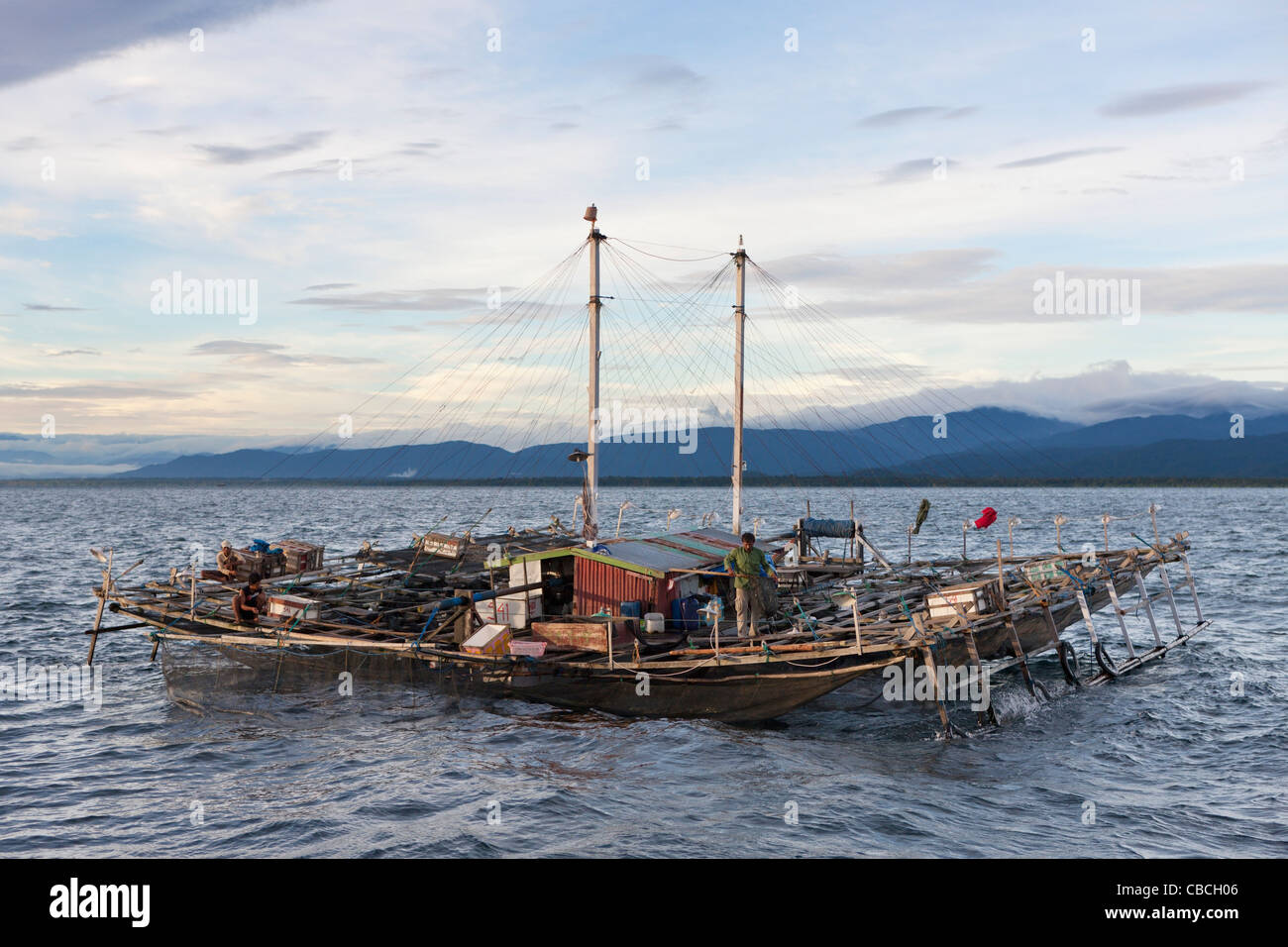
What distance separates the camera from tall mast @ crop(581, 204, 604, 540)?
3359 cm

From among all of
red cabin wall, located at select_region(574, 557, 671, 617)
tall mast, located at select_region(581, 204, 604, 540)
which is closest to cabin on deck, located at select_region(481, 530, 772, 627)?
red cabin wall, located at select_region(574, 557, 671, 617)

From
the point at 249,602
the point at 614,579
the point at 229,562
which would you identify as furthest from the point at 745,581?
the point at 229,562

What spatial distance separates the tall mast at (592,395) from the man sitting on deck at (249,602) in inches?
431

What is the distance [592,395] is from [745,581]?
11985mm

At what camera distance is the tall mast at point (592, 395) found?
3359 cm

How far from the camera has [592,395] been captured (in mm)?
34531

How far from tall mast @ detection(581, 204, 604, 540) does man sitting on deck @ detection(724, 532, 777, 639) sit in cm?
882

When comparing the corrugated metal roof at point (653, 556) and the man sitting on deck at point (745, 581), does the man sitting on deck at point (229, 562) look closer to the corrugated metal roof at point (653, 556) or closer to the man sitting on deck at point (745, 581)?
the corrugated metal roof at point (653, 556)

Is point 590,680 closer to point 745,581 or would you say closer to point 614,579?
point 614,579

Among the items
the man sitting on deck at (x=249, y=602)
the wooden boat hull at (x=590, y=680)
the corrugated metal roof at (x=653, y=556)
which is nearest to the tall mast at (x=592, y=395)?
the corrugated metal roof at (x=653, y=556)
